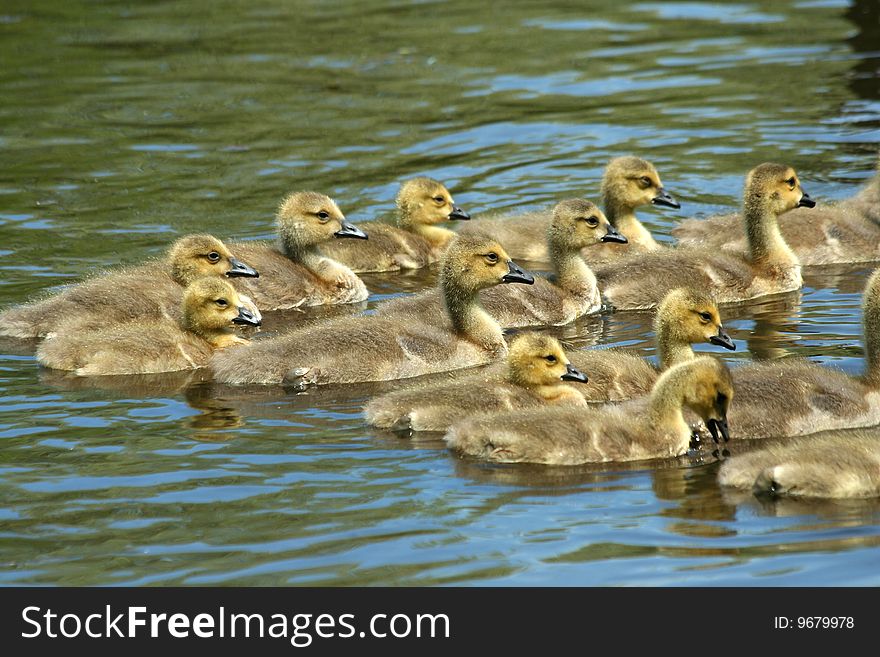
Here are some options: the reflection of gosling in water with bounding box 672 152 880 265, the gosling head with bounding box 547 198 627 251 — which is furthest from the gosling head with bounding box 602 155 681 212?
the gosling head with bounding box 547 198 627 251

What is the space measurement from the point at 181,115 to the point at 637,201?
22.0 ft

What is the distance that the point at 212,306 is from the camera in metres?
11.5

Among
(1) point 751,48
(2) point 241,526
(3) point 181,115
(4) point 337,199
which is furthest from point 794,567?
(1) point 751,48

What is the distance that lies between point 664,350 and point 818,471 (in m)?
2.07

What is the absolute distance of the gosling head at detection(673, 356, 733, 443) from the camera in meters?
8.98

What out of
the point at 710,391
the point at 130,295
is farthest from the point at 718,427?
the point at 130,295

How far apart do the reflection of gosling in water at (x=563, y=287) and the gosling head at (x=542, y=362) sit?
8.23ft

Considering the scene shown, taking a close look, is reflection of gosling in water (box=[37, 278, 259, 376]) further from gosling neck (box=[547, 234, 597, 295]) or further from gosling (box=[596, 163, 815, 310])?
gosling (box=[596, 163, 815, 310])

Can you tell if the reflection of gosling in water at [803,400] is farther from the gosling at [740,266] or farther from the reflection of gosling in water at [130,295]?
the reflection of gosling in water at [130,295]

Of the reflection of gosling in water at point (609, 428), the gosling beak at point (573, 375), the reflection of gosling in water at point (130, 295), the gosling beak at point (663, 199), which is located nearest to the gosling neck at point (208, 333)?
the reflection of gosling in water at point (130, 295)

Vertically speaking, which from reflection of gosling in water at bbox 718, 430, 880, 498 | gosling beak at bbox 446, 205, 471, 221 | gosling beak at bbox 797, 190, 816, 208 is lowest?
reflection of gosling in water at bbox 718, 430, 880, 498

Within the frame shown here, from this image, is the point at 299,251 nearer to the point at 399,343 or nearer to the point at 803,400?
the point at 399,343

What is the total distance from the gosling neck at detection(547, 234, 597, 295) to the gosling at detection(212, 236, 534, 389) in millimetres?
1097

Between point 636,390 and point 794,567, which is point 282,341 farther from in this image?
point 794,567
